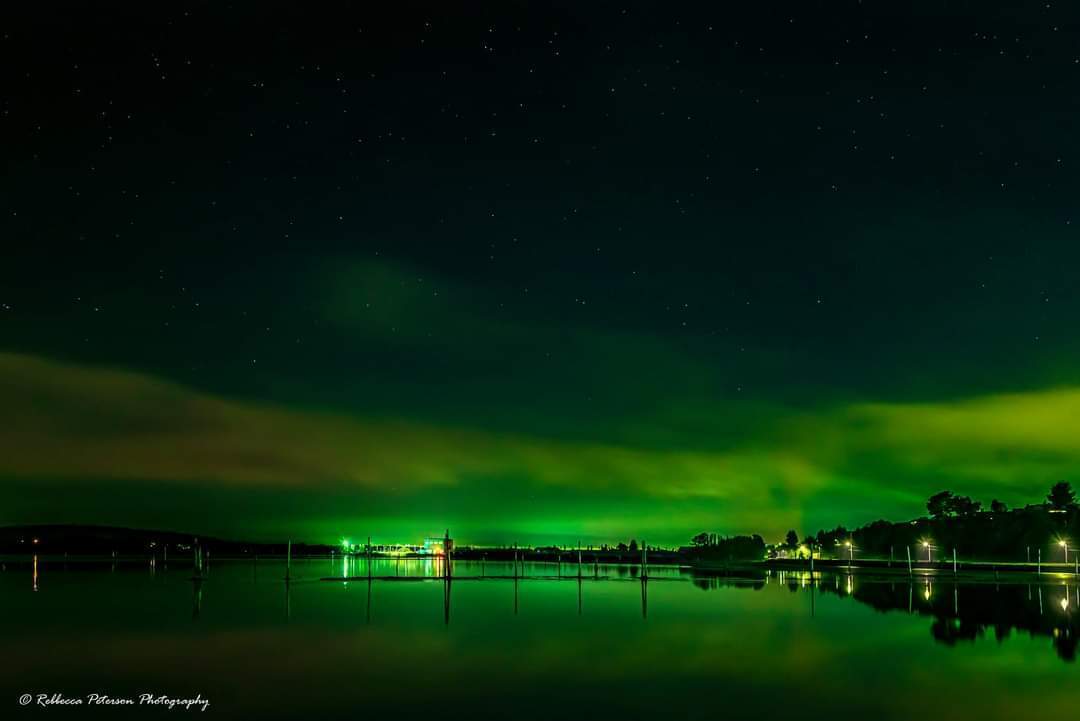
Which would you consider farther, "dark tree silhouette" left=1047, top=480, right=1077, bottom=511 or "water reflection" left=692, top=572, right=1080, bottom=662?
"dark tree silhouette" left=1047, top=480, right=1077, bottom=511

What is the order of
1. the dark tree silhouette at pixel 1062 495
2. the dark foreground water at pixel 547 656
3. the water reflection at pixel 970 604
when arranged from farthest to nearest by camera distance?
the dark tree silhouette at pixel 1062 495
the water reflection at pixel 970 604
the dark foreground water at pixel 547 656

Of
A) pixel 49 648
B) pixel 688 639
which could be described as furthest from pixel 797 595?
pixel 49 648

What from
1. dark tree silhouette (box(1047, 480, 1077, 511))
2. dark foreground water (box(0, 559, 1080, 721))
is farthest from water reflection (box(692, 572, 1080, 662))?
dark tree silhouette (box(1047, 480, 1077, 511))

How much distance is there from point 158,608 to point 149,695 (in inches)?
1001

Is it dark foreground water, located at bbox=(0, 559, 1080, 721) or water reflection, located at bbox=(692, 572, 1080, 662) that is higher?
dark foreground water, located at bbox=(0, 559, 1080, 721)

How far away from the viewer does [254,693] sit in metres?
22.5

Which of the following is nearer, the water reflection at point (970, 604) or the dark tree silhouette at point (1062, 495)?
the water reflection at point (970, 604)

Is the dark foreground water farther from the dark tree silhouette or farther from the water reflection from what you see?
the dark tree silhouette

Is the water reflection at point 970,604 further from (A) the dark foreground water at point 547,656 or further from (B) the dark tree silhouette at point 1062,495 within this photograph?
(B) the dark tree silhouette at point 1062,495

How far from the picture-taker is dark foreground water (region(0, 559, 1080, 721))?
70.5ft

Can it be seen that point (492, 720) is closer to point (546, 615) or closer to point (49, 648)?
point (49, 648)

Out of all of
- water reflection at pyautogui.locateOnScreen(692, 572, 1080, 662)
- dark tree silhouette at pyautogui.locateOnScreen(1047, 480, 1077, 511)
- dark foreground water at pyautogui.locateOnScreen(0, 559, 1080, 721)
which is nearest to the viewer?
dark foreground water at pyautogui.locateOnScreen(0, 559, 1080, 721)

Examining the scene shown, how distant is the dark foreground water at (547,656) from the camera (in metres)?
21.5

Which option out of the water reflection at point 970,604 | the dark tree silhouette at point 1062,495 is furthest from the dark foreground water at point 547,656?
the dark tree silhouette at point 1062,495
